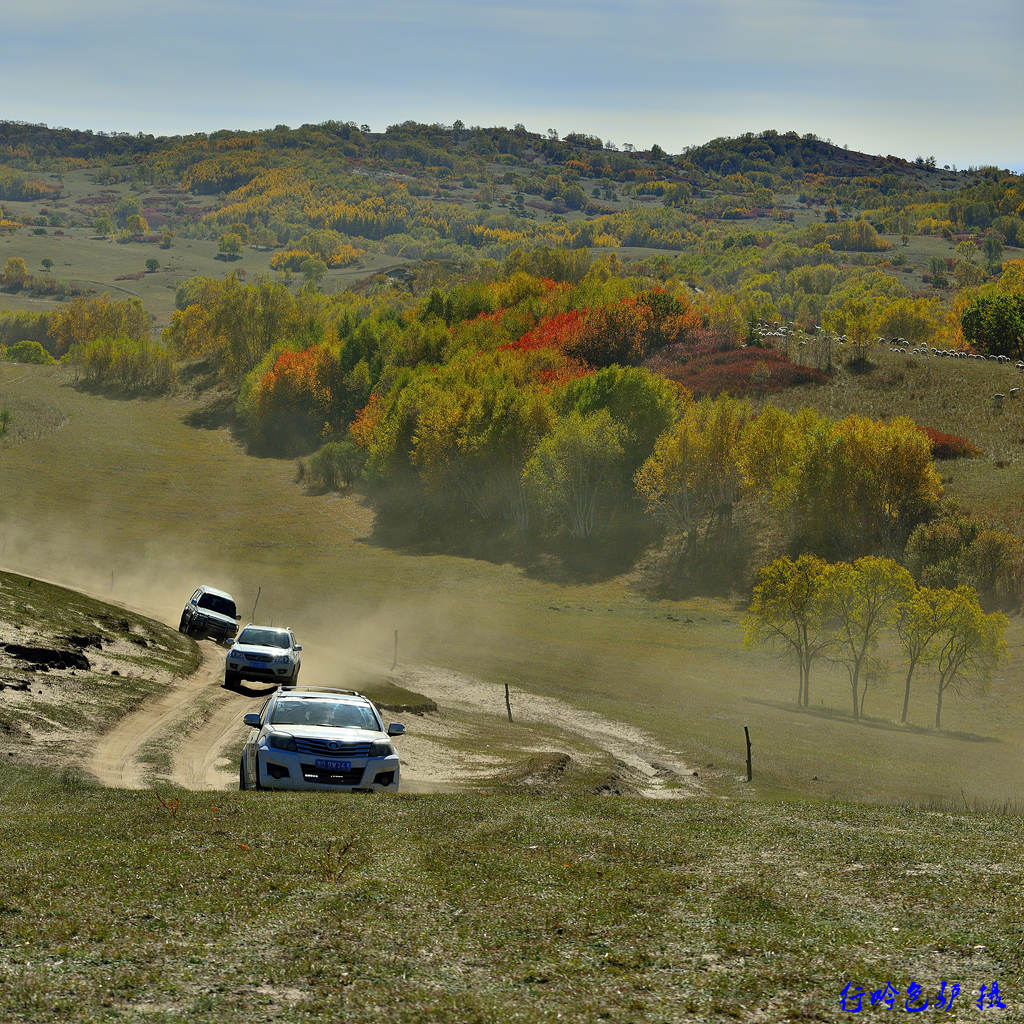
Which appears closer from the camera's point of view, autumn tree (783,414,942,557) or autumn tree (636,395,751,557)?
autumn tree (783,414,942,557)

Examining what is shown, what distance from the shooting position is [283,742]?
1744cm

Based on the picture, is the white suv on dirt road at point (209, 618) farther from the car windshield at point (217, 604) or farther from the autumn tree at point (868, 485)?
the autumn tree at point (868, 485)

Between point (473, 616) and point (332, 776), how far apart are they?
173 feet

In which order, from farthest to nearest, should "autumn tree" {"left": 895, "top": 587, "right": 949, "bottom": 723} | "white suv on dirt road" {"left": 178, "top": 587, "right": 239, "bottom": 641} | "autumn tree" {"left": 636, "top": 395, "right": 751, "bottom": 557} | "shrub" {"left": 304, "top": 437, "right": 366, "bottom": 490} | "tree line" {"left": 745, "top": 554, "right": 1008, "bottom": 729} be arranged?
1. "shrub" {"left": 304, "top": 437, "right": 366, "bottom": 490}
2. "autumn tree" {"left": 636, "top": 395, "right": 751, "bottom": 557}
3. "autumn tree" {"left": 895, "top": 587, "right": 949, "bottom": 723}
4. "tree line" {"left": 745, "top": 554, "right": 1008, "bottom": 729}
5. "white suv on dirt road" {"left": 178, "top": 587, "right": 239, "bottom": 641}

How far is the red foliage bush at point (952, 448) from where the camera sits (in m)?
93.0

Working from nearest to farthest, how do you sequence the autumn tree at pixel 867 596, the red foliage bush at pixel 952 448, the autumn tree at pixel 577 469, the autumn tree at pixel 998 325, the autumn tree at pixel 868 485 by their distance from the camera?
1. the autumn tree at pixel 867 596
2. the autumn tree at pixel 868 485
3. the red foliage bush at pixel 952 448
4. the autumn tree at pixel 577 469
5. the autumn tree at pixel 998 325

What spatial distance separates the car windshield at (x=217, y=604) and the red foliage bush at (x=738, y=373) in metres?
73.5

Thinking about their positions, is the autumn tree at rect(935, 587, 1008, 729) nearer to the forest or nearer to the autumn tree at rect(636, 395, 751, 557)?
the forest

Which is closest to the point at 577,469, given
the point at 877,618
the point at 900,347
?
the point at 877,618

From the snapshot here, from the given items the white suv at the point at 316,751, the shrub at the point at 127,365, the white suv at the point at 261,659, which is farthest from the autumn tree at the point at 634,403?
the shrub at the point at 127,365

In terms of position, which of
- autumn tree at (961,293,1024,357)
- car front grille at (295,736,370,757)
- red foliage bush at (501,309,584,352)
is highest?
autumn tree at (961,293,1024,357)

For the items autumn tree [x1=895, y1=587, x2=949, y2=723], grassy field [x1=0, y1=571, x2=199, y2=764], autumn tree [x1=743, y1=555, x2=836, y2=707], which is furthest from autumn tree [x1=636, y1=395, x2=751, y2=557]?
grassy field [x1=0, y1=571, x2=199, y2=764]

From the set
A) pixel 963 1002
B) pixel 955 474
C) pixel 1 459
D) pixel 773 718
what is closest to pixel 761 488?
pixel 955 474

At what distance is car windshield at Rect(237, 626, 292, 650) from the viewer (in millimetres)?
35375
